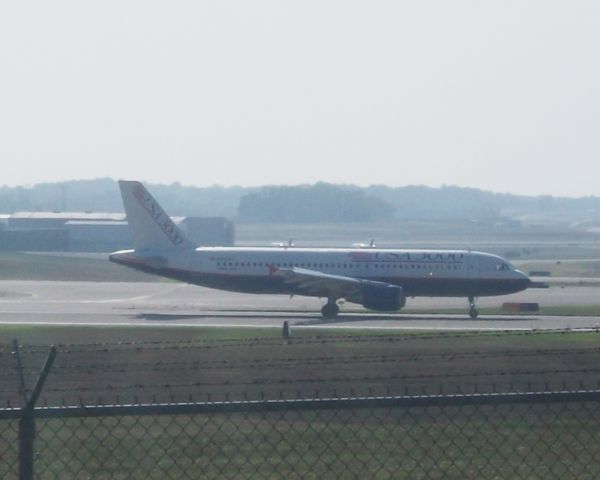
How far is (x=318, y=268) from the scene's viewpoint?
4400cm

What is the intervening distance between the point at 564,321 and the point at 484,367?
58.5 feet

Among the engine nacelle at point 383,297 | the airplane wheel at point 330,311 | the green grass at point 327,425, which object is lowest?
the airplane wheel at point 330,311

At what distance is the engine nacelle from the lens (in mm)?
41594

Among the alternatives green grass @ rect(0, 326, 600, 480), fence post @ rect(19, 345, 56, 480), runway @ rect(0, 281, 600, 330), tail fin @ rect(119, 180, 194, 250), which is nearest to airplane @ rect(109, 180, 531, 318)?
tail fin @ rect(119, 180, 194, 250)

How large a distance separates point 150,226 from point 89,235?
4978cm

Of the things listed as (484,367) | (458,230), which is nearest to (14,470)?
(484,367)

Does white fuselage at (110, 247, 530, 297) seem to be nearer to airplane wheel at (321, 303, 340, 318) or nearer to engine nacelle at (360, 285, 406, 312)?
engine nacelle at (360, 285, 406, 312)

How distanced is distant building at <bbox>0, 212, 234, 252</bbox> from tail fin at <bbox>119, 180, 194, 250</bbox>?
150ft

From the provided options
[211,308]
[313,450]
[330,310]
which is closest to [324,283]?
[330,310]

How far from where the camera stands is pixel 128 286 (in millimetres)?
60594

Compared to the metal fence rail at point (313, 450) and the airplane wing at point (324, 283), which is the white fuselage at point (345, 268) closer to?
the airplane wing at point (324, 283)

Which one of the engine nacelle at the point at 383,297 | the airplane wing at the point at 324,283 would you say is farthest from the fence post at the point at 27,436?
the airplane wing at the point at 324,283

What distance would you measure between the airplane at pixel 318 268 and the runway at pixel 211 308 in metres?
0.99

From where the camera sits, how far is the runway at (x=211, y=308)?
38438 mm
